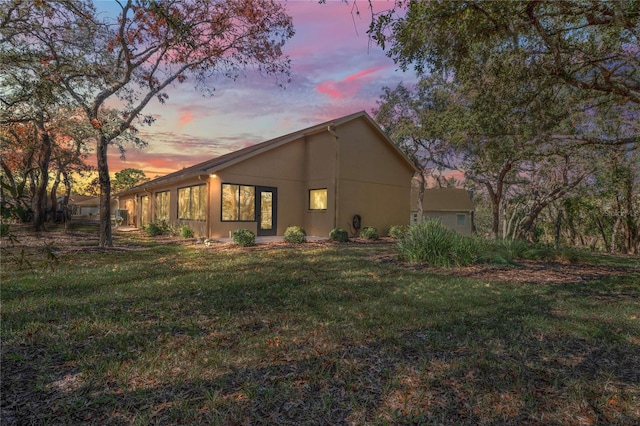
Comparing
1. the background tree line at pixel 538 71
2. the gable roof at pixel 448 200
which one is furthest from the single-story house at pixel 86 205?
the background tree line at pixel 538 71

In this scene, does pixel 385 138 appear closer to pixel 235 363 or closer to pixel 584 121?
pixel 584 121

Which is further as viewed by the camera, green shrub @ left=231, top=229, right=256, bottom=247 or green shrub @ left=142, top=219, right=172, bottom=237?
green shrub @ left=142, top=219, right=172, bottom=237

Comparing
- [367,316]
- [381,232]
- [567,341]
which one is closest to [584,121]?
[381,232]

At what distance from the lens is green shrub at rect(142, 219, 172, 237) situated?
54.6ft

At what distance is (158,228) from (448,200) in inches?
976

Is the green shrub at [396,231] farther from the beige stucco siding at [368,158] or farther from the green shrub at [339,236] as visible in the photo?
the green shrub at [339,236]

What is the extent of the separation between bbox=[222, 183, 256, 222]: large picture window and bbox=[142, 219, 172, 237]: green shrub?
4.64m

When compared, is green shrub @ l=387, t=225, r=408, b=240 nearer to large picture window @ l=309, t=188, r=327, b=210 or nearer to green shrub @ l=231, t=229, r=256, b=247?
large picture window @ l=309, t=188, r=327, b=210

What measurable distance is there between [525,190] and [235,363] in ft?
83.8

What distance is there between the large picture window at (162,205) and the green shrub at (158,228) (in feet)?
2.83

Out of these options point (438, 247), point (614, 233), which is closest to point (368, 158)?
point (438, 247)

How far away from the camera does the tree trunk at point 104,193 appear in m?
11.2

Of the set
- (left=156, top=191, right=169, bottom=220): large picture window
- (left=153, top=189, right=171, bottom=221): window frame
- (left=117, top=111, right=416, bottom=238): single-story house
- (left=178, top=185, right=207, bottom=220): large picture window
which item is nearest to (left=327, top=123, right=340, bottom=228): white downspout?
(left=117, top=111, right=416, bottom=238): single-story house

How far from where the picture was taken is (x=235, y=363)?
303 centimetres
